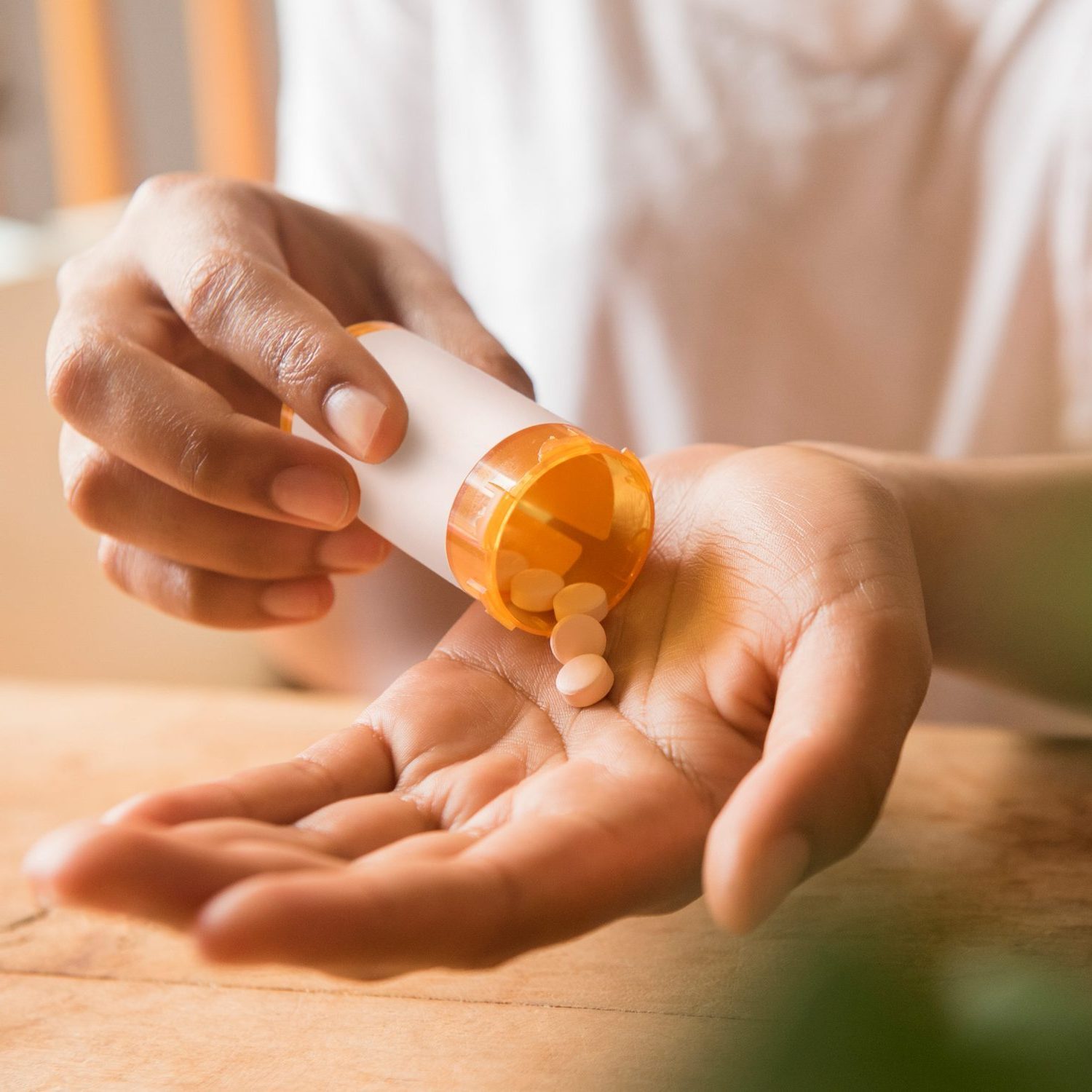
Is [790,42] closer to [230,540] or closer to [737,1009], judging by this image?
[230,540]

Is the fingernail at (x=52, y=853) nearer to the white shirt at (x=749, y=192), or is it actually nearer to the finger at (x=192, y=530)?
the finger at (x=192, y=530)

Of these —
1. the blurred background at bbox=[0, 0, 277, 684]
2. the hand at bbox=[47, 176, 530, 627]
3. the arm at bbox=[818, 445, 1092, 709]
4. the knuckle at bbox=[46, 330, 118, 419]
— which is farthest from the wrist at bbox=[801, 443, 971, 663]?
the blurred background at bbox=[0, 0, 277, 684]

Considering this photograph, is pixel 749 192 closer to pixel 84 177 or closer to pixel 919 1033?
pixel 919 1033

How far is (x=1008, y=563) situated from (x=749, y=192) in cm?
55

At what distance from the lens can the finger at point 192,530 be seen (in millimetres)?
791

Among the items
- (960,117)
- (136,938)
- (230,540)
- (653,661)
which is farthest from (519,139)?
(136,938)

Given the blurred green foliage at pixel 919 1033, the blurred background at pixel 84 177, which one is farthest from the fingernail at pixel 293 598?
the blurred background at pixel 84 177

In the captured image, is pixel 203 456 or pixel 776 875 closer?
pixel 776 875

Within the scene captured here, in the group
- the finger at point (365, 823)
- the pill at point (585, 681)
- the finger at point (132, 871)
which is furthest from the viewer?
the pill at point (585, 681)

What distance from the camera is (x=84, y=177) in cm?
262

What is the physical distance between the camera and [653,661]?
0.61 metres

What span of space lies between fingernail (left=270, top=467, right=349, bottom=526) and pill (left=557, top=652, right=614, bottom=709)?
0.18 m

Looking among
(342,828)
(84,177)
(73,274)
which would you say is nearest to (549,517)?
(342,828)

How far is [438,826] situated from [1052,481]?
0.63 meters
